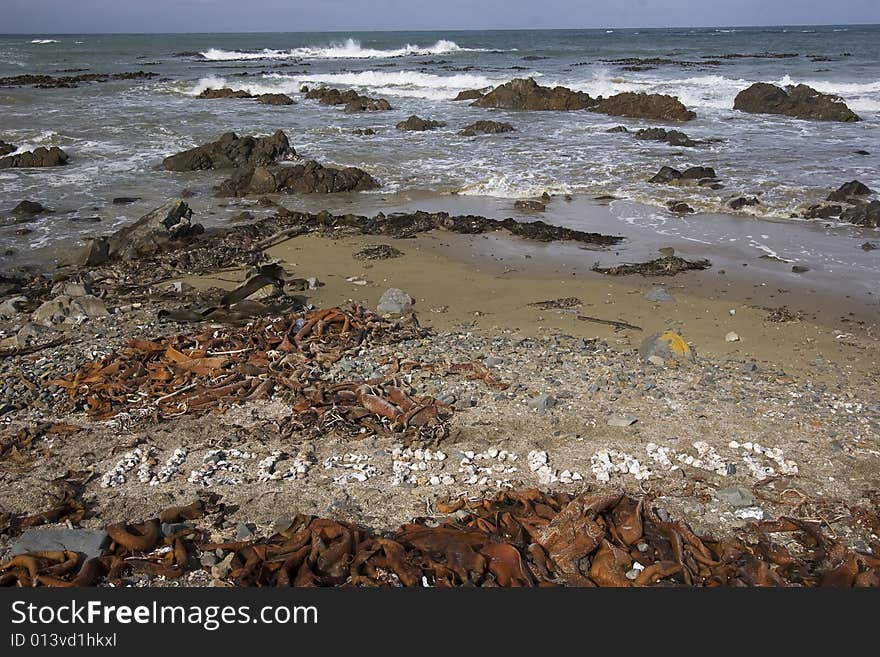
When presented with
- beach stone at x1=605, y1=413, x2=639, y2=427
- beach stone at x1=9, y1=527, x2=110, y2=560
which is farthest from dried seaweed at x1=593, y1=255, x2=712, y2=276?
beach stone at x1=9, y1=527, x2=110, y2=560

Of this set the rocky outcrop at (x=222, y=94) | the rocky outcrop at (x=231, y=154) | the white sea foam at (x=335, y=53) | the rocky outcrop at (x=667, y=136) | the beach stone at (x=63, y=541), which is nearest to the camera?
the beach stone at (x=63, y=541)

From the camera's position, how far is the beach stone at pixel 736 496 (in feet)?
15.5

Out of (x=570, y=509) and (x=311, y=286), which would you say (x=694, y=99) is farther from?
(x=570, y=509)

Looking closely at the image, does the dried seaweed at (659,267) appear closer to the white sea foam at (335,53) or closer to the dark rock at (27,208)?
the dark rock at (27,208)

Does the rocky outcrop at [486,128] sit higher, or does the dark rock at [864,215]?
the rocky outcrop at [486,128]

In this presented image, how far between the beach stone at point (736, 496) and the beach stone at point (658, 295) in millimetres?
4072

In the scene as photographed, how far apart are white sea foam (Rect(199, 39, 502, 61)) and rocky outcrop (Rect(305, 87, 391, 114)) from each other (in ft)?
131

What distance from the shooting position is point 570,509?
4.45 m

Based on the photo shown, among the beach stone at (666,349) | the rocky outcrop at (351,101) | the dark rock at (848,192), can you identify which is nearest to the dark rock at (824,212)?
the dark rock at (848,192)

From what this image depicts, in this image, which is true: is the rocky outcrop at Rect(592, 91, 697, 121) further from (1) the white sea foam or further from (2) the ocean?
(1) the white sea foam

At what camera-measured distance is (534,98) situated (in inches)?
1164

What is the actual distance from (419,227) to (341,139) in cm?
1084

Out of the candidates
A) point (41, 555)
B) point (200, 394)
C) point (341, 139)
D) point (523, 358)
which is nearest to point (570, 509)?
point (523, 358)

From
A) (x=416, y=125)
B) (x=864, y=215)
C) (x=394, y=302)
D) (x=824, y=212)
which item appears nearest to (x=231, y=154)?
(x=416, y=125)
